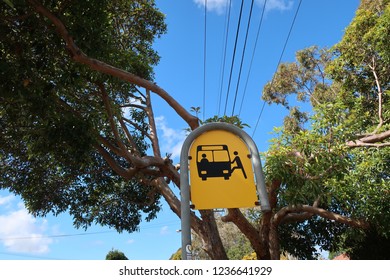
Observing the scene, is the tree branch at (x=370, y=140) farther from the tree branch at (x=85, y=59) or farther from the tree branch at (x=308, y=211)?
the tree branch at (x=85, y=59)

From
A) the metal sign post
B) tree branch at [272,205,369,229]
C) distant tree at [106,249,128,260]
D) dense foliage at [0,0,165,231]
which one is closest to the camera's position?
the metal sign post

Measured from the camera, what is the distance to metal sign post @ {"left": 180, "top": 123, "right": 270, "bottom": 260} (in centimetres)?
306

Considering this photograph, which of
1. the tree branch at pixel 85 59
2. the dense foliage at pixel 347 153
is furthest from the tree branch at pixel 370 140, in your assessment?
the tree branch at pixel 85 59

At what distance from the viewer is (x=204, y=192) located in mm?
3092

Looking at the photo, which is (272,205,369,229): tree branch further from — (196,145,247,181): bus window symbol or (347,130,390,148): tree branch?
(196,145,247,181): bus window symbol

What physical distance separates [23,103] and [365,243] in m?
10.9

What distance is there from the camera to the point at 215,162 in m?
3.16

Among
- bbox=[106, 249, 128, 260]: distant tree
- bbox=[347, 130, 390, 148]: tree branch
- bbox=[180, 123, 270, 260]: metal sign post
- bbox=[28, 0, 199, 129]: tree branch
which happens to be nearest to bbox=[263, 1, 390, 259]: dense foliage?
bbox=[347, 130, 390, 148]: tree branch

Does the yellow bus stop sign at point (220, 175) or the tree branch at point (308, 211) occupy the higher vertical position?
the tree branch at point (308, 211)

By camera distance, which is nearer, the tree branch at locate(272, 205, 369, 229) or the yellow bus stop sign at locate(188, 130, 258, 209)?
the yellow bus stop sign at locate(188, 130, 258, 209)

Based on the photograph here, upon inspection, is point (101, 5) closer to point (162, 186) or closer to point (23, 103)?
point (23, 103)

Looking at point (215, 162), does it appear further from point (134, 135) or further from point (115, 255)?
point (115, 255)

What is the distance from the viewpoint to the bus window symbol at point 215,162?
10.3 ft
